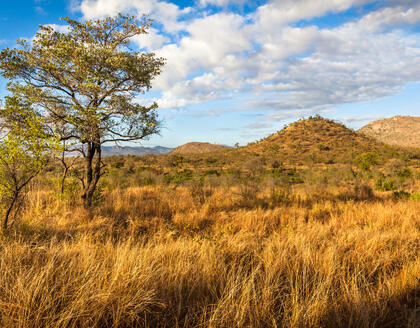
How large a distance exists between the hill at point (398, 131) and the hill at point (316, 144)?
3765 cm

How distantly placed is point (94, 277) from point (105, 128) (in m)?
4.58

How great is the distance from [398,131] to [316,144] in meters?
72.2

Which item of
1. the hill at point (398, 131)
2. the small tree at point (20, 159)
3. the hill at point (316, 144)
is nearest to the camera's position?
the small tree at point (20, 159)

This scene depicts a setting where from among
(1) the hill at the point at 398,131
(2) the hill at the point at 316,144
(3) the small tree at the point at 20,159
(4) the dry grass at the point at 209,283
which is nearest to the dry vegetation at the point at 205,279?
(4) the dry grass at the point at 209,283

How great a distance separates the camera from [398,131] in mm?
92375

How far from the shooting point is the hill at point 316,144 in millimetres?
37562

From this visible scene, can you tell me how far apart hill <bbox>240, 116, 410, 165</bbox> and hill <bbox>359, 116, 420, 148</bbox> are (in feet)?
124

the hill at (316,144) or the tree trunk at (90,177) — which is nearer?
the tree trunk at (90,177)

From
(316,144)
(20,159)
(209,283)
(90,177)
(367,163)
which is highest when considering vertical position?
(316,144)

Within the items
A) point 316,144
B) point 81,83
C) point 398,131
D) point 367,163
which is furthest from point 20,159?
point 398,131

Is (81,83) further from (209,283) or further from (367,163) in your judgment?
(367,163)

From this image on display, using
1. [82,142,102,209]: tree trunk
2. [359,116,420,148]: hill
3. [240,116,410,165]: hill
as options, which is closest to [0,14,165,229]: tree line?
[82,142,102,209]: tree trunk

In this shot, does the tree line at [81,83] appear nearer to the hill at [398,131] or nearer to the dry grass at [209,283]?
the dry grass at [209,283]

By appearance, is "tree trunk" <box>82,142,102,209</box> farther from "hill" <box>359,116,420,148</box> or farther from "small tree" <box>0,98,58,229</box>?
"hill" <box>359,116,420,148</box>
